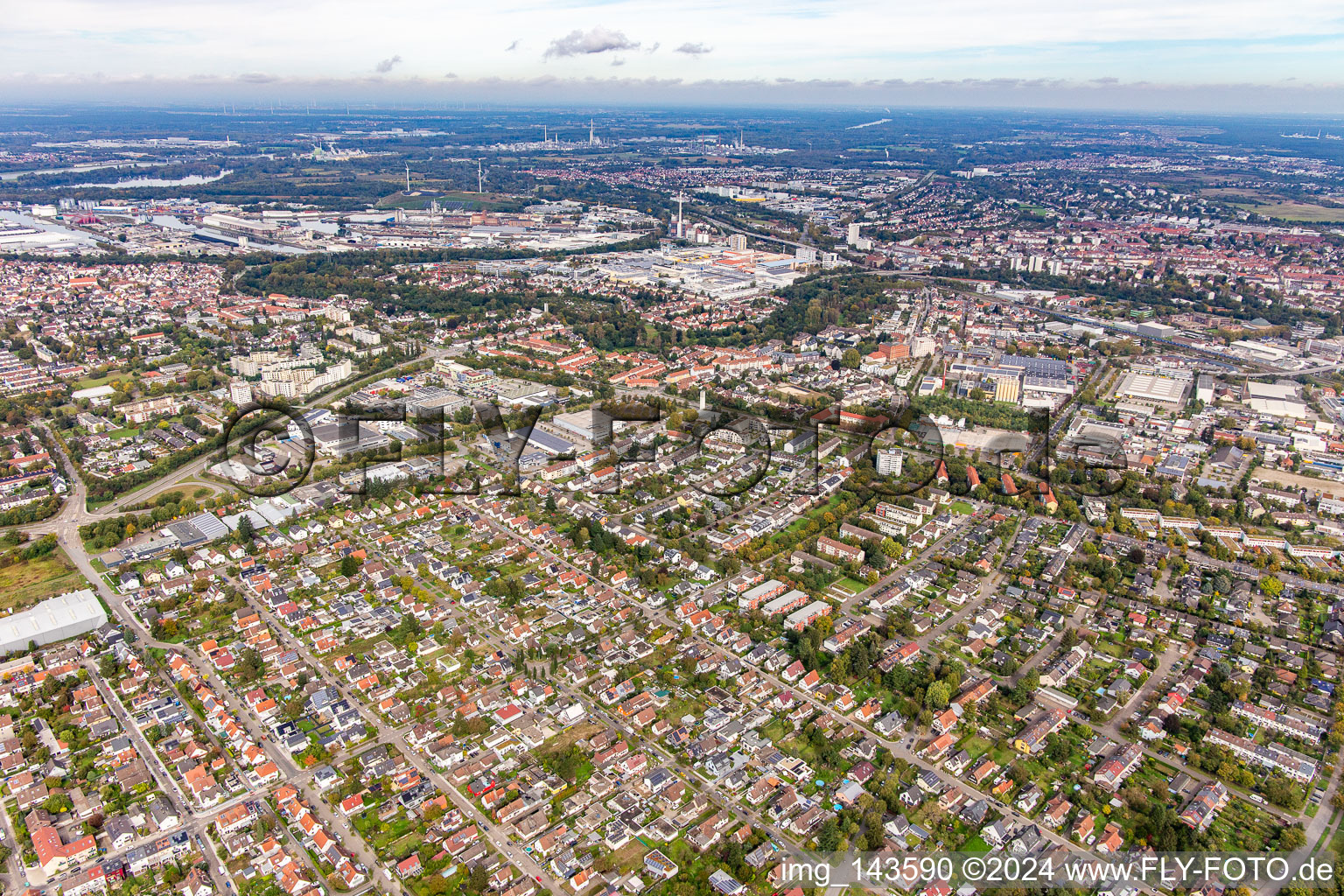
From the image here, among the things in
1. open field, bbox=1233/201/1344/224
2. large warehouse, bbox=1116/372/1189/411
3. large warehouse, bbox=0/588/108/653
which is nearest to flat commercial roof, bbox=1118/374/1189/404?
large warehouse, bbox=1116/372/1189/411

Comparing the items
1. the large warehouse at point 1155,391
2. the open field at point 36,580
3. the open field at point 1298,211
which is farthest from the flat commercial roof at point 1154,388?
the open field at point 1298,211

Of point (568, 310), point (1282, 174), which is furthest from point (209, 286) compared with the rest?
point (1282, 174)

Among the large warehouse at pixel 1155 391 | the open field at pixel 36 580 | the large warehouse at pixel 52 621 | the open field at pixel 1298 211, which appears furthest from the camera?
the open field at pixel 1298 211

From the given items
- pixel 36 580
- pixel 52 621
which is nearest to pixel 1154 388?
pixel 52 621

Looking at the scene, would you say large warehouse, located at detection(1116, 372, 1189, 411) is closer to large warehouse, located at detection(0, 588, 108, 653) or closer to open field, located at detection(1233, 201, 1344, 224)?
large warehouse, located at detection(0, 588, 108, 653)

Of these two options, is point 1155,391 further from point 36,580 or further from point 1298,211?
point 1298,211

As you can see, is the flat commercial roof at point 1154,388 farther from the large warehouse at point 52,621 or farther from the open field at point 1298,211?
the open field at point 1298,211

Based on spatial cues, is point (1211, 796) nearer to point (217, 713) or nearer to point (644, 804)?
point (644, 804)

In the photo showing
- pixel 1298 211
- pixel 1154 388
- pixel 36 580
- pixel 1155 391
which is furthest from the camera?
pixel 1298 211
